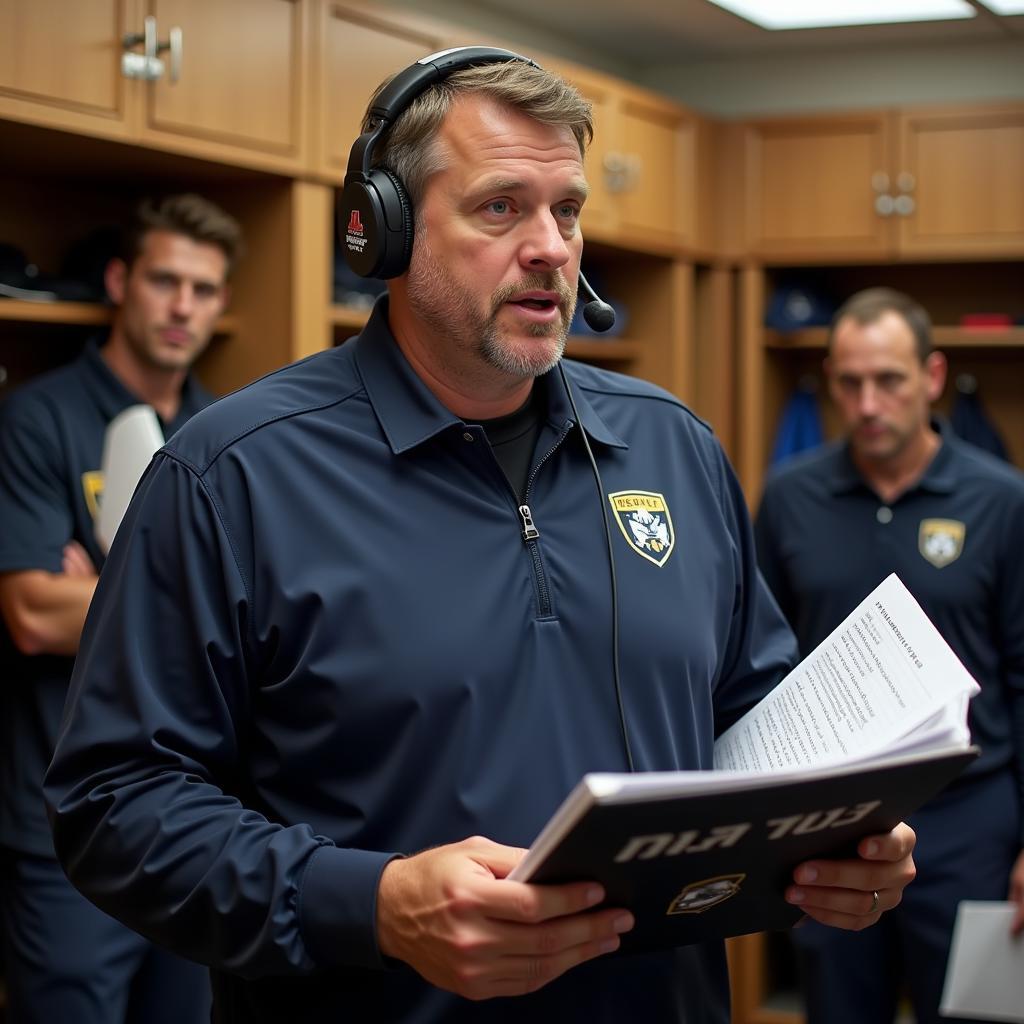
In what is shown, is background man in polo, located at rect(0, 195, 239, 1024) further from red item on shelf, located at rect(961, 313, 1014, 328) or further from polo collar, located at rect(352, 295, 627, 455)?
red item on shelf, located at rect(961, 313, 1014, 328)

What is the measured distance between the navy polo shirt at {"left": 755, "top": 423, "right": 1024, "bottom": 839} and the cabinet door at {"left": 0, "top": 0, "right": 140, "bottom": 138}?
5.08 ft

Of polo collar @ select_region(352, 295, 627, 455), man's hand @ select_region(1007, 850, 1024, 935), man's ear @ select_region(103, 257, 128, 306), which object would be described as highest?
man's ear @ select_region(103, 257, 128, 306)

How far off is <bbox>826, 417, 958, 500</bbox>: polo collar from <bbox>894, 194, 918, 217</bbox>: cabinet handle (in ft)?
4.17

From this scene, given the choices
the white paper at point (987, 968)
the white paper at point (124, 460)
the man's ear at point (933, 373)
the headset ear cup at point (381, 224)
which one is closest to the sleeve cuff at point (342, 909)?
the headset ear cup at point (381, 224)

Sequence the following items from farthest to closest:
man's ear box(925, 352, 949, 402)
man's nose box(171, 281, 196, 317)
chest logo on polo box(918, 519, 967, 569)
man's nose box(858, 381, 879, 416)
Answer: man's ear box(925, 352, 949, 402) < man's nose box(858, 381, 879, 416) < chest logo on polo box(918, 519, 967, 569) < man's nose box(171, 281, 196, 317)

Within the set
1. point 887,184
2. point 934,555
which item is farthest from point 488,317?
point 887,184

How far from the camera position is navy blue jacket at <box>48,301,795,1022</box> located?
1.12 metres

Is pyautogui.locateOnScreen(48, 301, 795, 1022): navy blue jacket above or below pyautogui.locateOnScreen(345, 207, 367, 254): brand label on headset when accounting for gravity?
below

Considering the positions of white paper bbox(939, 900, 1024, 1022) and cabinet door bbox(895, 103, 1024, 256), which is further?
cabinet door bbox(895, 103, 1024, 256)

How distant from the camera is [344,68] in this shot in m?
2.84

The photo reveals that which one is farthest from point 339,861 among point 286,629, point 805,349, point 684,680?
point 805,349

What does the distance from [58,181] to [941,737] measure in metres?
2.41

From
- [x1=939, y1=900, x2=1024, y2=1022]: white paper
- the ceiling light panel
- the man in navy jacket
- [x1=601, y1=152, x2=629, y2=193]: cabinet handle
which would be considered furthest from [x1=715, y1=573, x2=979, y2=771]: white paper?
the ceiling light panel

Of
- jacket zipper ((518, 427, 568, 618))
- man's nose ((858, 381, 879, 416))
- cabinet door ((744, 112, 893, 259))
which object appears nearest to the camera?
jacket zipper ((518, 427, 568, 618))
